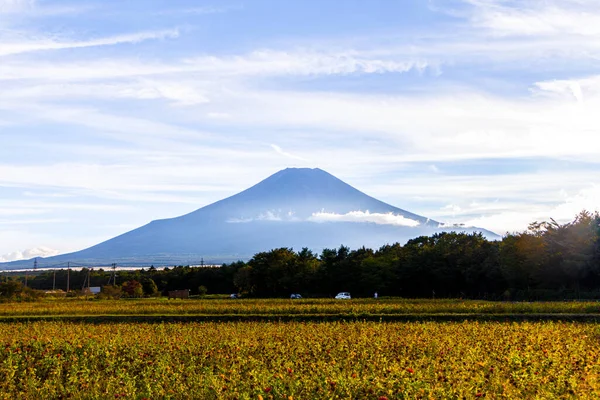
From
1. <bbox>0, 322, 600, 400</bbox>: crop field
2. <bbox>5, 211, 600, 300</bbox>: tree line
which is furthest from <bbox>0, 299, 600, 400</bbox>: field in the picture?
<bbox>5, 211, 600, 300</bbox>: tree line

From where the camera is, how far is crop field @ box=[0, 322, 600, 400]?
9.78 metres

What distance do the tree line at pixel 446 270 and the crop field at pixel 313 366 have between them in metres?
30.8

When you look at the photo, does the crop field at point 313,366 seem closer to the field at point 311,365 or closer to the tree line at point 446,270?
the field at point 311,365

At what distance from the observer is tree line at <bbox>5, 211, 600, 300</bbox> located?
48.3 metres

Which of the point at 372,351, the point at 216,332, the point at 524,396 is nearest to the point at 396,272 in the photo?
the point at 216,332

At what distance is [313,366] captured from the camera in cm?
1142

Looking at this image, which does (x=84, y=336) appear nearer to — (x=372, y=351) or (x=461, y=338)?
(x=372, y=351)

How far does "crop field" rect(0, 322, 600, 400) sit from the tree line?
101 ft

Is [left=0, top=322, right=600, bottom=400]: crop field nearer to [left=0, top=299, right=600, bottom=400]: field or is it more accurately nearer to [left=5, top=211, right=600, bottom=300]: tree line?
[left=0, top=299, right=600, bottom=400]: field

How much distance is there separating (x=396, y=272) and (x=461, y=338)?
48.1 meters

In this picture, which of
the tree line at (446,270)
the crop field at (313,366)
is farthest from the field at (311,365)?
the tree line at (446,270)

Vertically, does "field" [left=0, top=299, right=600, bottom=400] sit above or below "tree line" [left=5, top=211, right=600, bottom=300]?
below

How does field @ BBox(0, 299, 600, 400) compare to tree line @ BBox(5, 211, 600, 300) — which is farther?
tree line @ BBox(5, 211, 600, 300)

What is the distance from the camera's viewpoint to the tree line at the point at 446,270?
48281 mm
